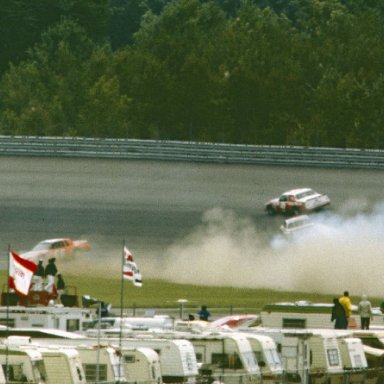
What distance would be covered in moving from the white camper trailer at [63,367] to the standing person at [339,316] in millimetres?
12468

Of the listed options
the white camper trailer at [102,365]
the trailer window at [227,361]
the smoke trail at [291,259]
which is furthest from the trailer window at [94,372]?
the smoke trail at [291,259]

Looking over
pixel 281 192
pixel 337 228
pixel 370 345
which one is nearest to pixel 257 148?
pixel 281 192

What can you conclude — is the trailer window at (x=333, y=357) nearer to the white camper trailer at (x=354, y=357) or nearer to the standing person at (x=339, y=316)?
the white camper trailer at (x=354, y=357)

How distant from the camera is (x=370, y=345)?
4594 centimetres

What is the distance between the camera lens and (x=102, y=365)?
37.4 m

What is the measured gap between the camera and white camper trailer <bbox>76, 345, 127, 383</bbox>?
3726 cm

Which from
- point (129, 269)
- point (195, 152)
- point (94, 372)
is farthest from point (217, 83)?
point (94, 372)

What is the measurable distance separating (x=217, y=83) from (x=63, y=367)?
326 feet

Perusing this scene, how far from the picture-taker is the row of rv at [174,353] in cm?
3628

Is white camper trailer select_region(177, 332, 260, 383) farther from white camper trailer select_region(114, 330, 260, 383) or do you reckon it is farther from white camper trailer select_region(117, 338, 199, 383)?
white camper trailer select_region(117, 338, 199, 383)

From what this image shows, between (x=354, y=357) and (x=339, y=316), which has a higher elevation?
(x=339, y=316)

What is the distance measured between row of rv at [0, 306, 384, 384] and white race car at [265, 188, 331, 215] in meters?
38.6

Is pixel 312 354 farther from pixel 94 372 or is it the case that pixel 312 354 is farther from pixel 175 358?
pixel 94 372

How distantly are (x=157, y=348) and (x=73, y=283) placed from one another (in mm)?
27130
